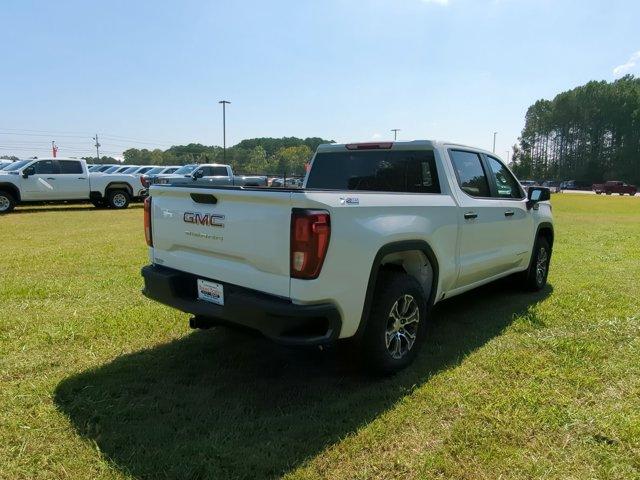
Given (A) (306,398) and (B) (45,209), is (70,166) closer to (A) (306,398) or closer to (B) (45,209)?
(B) (45,209)

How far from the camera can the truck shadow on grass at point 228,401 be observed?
8.32 ft

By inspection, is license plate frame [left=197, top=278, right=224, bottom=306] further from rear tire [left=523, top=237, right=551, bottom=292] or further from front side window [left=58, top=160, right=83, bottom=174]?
front side window [left=58, top=160, right=83, bottom=174]

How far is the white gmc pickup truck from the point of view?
2797mm

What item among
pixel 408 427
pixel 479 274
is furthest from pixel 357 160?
pixel 408 427

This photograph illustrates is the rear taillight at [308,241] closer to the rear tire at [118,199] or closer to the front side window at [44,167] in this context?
the front side window at [44,167]

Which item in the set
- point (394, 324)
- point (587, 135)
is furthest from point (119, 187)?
point (587, 135)

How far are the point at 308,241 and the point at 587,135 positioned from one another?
10246 centimetres

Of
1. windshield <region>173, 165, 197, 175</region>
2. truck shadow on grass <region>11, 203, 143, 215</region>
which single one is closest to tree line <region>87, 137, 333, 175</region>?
windshield <region>173, 165, 197, 175</region>

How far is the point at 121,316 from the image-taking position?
4.63 meters

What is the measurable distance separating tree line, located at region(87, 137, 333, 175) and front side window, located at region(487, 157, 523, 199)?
224 feet

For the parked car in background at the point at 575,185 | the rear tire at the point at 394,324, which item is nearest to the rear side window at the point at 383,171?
the rear tire at the point at 394,324

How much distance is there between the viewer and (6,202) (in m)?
15.1

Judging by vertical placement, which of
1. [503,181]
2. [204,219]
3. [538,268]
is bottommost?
[538,268]

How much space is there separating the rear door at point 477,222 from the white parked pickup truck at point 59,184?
50.2 feet
